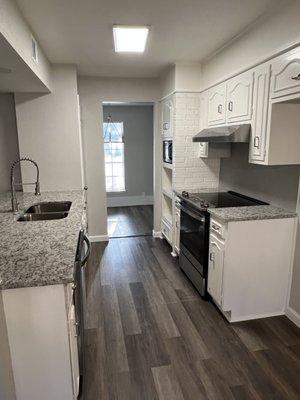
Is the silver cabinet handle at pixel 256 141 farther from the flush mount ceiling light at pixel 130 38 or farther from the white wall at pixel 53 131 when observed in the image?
the white wall at pixel 53 131

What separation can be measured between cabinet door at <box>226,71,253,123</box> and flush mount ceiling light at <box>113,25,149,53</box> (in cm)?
95

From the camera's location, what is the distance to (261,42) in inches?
89.8

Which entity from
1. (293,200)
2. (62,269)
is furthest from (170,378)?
(293,200)

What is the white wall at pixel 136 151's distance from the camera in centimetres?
646

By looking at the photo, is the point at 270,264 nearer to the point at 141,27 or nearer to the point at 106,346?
the point at 106,346

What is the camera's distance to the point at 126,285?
3.12 metres

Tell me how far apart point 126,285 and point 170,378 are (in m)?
1.33

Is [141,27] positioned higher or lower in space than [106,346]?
higher

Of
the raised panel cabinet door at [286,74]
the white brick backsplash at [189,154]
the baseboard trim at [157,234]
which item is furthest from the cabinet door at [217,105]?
the baseboard trim at [157,234]

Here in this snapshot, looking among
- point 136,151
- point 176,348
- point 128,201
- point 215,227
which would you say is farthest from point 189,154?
point 128,201

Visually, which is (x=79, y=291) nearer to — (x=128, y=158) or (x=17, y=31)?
(x=17, y=31)

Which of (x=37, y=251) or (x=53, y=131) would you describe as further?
(x=53, y=131)

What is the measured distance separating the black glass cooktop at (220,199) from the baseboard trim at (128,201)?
11.9 feet

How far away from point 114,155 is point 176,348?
5.15 metres
